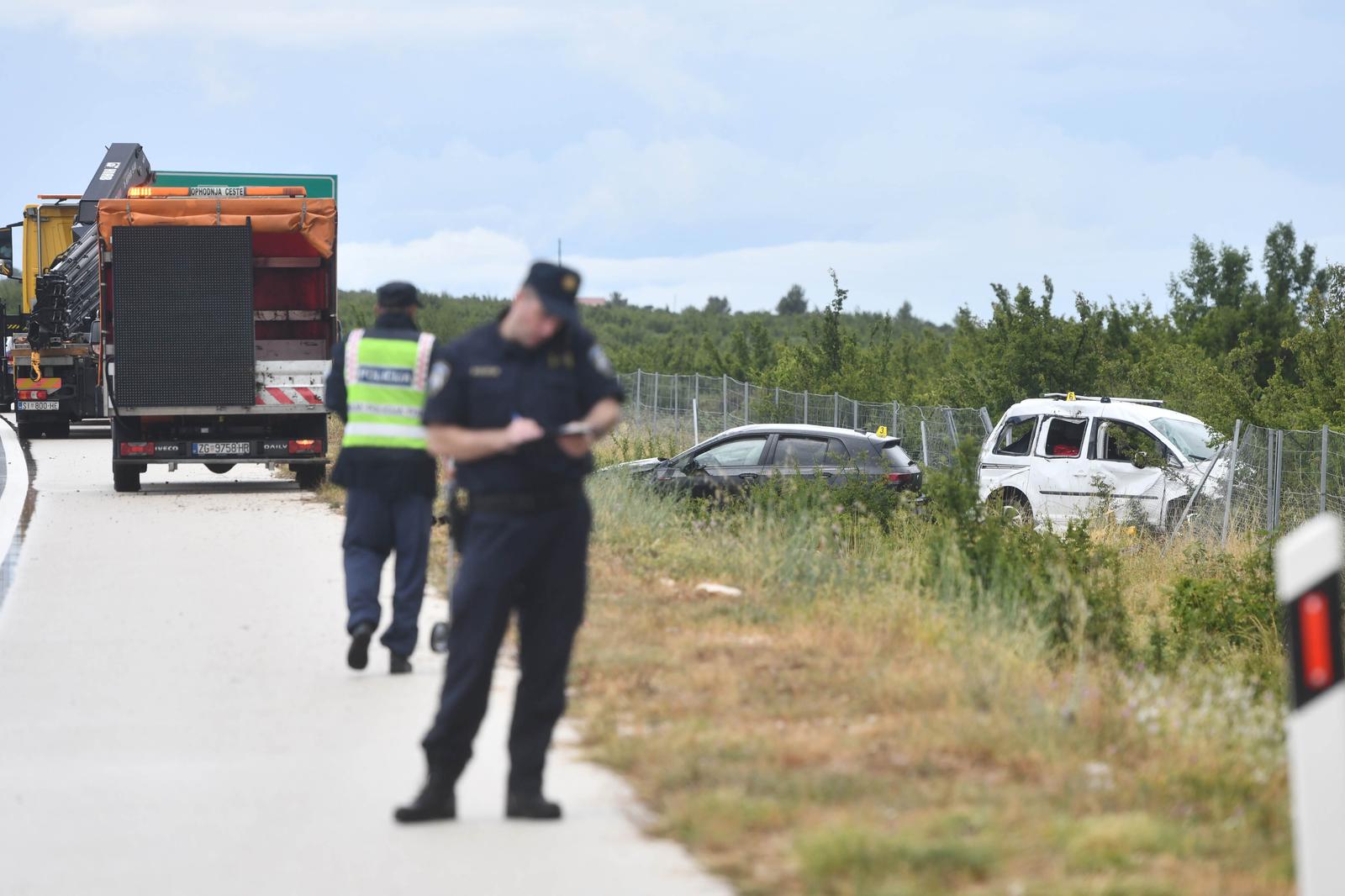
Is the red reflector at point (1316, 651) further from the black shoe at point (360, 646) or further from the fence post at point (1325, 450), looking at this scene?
the fence post at point (1325, 450)

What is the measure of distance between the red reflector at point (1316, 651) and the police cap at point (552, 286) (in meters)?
2.61

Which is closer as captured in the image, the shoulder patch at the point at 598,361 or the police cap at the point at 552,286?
the police cap at the point at 552,286

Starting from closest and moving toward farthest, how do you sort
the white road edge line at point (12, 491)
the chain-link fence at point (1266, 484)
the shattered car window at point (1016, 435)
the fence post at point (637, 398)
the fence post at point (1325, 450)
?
1. the white road edge line at point (12, 491)
2. the fence post at point (1325, 450)
3. the chain-link fence at point (1266, 484)
4. the shattered car window at point (1016, 435)
5. the fence post at point (637, 398)

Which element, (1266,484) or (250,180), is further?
(250,180)

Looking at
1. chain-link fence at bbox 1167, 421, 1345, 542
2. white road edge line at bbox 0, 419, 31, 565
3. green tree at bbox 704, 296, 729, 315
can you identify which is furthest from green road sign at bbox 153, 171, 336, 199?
green tree at bbox 704, 296, 729, 315

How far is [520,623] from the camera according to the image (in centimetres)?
593

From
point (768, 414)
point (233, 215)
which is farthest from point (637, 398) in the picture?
point (233, 215)

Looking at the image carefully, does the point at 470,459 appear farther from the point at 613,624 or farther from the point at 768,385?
the point at 768,385

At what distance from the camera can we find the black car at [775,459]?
18750mm

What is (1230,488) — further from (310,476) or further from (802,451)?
(310,476)

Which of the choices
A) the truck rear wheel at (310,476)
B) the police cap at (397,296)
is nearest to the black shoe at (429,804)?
the police cap at (397,296)

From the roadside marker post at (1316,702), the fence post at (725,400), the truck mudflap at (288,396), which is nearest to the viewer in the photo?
the roadside marker post at (1316,702)

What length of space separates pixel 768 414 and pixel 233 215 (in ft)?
40.2

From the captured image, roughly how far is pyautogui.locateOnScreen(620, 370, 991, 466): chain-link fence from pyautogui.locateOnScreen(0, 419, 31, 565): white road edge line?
890cm
